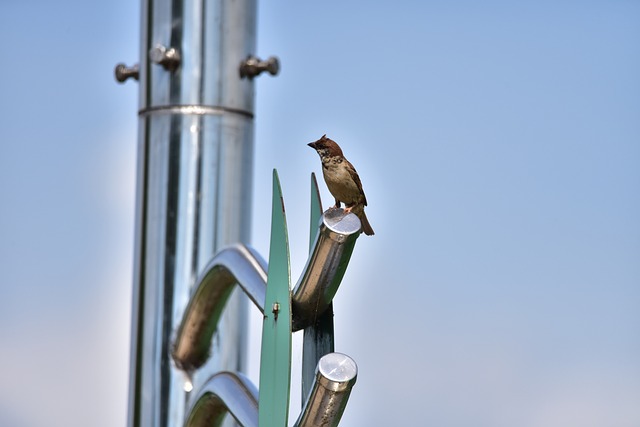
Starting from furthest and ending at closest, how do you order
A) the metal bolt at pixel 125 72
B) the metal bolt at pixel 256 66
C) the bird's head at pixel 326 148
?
the metal bolt at pixel 125 72
the metal bolt at pixel 256 66
the bird's head at pixel 326 148

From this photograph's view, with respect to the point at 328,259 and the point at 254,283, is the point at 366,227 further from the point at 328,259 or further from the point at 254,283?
the point at 328,259

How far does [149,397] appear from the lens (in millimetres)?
5406

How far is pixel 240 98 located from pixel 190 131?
0.30 m

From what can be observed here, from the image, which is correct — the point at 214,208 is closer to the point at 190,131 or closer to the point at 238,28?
the point at 190,131

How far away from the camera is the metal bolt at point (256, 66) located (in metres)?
5.55

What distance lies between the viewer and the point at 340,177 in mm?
4008

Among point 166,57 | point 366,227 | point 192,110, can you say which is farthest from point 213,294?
point 166,57

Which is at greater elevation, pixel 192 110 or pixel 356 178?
pixel 356 178

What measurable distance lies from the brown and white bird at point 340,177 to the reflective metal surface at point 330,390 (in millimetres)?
1237

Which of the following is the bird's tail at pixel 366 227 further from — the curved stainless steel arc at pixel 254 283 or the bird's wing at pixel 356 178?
the curved stainless steel arc at pixel 254 283

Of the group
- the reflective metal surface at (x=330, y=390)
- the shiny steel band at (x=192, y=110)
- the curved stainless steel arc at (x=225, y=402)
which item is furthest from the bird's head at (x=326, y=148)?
the shiny steel band at (x=192, y=110)

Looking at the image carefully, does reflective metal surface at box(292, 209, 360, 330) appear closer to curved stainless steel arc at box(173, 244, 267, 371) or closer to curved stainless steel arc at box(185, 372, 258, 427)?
curved stainless steel arc at box(173, 244, 267, 371)

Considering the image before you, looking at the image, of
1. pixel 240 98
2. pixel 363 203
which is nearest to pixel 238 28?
pixel 240 98

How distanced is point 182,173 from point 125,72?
740 millimetres
